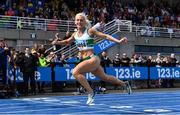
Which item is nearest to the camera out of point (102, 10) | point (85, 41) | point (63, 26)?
point (85, 41)

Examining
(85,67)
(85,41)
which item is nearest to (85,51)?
(85,41)

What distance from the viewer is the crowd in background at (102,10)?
29.0 metres

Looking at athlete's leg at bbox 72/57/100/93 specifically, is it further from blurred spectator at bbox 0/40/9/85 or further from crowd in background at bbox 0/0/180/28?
crowd in background at bbox 0/0/180/28

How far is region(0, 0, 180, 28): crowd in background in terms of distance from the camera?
1143 inches

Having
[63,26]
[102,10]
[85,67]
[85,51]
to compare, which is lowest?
[85,67]

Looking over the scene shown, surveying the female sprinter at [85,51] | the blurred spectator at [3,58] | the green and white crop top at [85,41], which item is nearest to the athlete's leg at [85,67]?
the female sprinter at [85,51]

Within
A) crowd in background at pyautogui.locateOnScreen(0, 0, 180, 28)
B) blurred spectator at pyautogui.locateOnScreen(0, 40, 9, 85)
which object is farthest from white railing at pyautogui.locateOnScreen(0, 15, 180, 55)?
blurred spectator at pyautogui.locateOnScreen(0, 40, 9, 85)

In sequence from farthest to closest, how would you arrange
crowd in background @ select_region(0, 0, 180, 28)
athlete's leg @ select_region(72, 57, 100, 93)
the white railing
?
crowd in background @ select_region(0, 0, 180, 28)
the white railing
athlete's leg @ select_region(72, 57, 100, 93)

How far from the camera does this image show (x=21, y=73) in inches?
Answer: 742

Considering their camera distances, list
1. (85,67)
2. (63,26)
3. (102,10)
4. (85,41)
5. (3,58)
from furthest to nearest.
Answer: (102,10)
(63,26)
(3,58)
(85,41)
(85,67)

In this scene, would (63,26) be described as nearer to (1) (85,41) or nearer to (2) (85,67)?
(1) (85,41)

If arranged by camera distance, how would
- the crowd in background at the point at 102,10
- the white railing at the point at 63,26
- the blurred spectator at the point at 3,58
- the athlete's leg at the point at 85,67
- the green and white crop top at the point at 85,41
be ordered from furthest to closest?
the crowd in background at the point at 102,10 → the white railing at the point at 63,26 → the blurred spectator at the point at 3,58 → the green and white crop top at the point at 85,41 → the athlete's leg at the point at 85,67

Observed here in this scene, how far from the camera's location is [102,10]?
3322 cm

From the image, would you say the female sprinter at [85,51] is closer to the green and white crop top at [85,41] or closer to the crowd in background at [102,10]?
the green and white crop top at [85,41]
